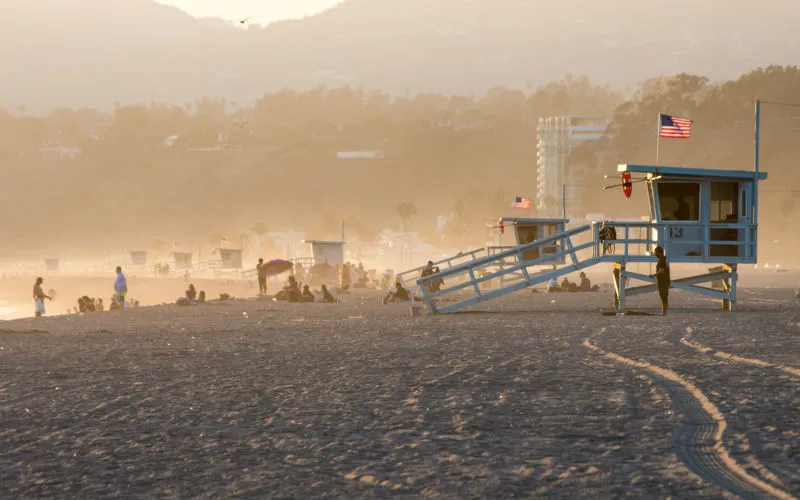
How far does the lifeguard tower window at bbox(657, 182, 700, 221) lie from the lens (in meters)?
26.1

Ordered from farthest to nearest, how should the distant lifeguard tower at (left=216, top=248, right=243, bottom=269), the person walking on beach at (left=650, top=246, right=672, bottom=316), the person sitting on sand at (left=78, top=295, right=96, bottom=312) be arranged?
the distant lifeguard tower at (left=216, top=248, right=243, bottom=269) < the person sitting on sand at (left=78, top=295, right=96, bottom=312) < the person walking on beach at (left=650, top=246, right=672, bottom=316)

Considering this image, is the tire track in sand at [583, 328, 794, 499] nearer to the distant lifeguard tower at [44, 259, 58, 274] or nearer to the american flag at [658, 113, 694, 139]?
the american flag at [658, 113, 694, 139]

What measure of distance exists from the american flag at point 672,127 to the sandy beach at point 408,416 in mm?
12484

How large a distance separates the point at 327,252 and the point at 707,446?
5675 centimetres

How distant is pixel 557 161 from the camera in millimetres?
169500

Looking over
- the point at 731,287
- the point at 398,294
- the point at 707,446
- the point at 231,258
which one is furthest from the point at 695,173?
the point at 231,258

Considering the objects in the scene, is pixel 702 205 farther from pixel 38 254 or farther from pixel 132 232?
pixel 132 232

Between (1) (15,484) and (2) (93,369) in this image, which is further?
(2) (93,369)

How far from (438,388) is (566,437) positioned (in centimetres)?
329

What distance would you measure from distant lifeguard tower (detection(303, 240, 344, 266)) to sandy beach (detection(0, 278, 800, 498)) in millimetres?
44621

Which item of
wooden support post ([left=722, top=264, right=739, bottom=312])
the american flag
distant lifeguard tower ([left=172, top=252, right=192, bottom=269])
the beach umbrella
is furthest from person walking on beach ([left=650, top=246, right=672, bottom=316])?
distant lifeguard tower ([left=172, top=252, right=192, bottom=269])

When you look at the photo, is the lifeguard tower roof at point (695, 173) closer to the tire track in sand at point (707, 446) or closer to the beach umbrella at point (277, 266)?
the tire track in sand at point (707, 446)

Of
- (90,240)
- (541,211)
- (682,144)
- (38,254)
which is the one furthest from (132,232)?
(682,144)

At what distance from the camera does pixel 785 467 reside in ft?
22.5
